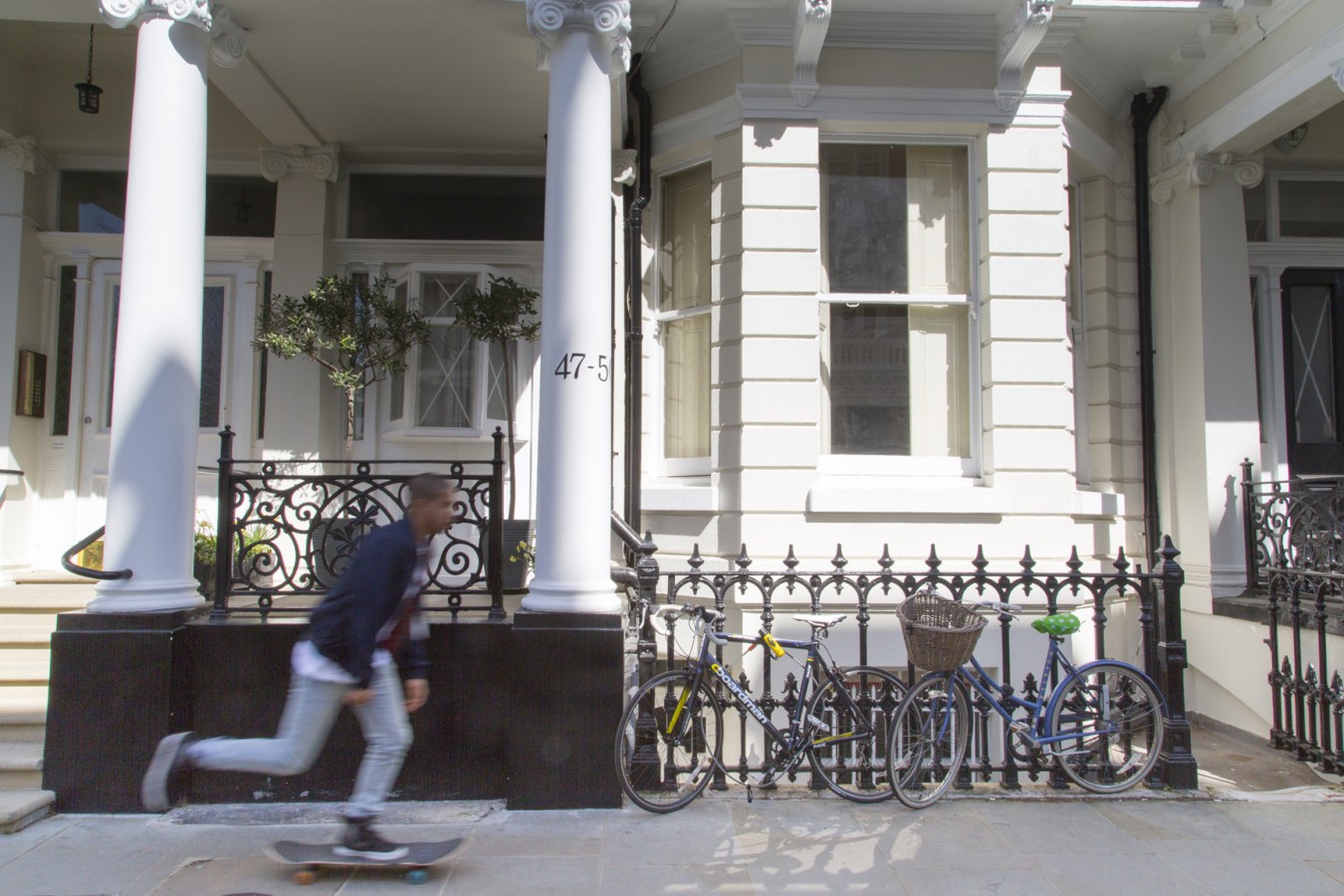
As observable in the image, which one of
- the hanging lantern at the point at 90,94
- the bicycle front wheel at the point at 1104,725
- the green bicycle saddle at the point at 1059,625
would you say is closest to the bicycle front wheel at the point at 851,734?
the green bicycle saddle at the point at 1059,625

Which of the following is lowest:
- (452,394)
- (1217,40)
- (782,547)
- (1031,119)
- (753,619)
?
(753,619)

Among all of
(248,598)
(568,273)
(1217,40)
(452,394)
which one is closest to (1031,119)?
(1217,40)

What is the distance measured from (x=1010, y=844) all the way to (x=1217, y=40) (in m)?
6.40

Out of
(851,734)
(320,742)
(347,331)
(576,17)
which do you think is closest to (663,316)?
(347,331)

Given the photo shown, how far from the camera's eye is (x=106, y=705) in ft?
14.9

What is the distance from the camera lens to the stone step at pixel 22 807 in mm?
4211

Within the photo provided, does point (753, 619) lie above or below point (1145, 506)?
below

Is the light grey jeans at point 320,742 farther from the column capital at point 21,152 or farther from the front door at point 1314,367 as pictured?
the front door at point 1314,367

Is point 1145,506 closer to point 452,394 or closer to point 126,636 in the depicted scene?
point 452,394

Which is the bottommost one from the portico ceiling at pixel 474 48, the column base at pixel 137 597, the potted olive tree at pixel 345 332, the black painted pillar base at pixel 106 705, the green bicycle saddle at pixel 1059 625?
the black painted pillar base at pixel 106 705

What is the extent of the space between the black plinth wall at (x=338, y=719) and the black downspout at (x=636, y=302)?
2.35m

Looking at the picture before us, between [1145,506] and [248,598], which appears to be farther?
[1145,506]

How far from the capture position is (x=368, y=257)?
24.7 ft

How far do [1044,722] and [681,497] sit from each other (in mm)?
2976
